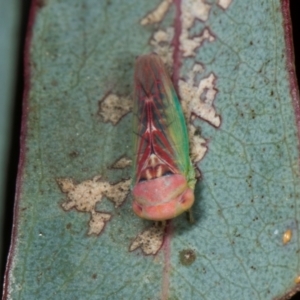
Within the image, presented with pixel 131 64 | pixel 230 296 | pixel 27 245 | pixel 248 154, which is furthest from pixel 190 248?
pixel 131 64

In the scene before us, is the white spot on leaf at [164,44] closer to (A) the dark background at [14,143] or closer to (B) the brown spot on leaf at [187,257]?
(A) the dark background at [14,143]

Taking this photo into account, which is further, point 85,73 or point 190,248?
point 85,73

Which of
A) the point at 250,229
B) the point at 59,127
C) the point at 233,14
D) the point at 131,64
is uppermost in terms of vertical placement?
the point at 233,14

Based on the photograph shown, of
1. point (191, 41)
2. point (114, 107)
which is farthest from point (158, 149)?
point (191, 41)

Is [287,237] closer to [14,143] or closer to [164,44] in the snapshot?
[164,44]

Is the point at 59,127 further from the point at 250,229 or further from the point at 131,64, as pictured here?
the point at 250,229

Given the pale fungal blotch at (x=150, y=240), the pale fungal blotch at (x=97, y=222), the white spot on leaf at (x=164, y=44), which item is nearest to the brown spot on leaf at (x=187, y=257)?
the pale fungal blotch at (x=150, y=240)

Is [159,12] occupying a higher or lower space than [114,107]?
higher
